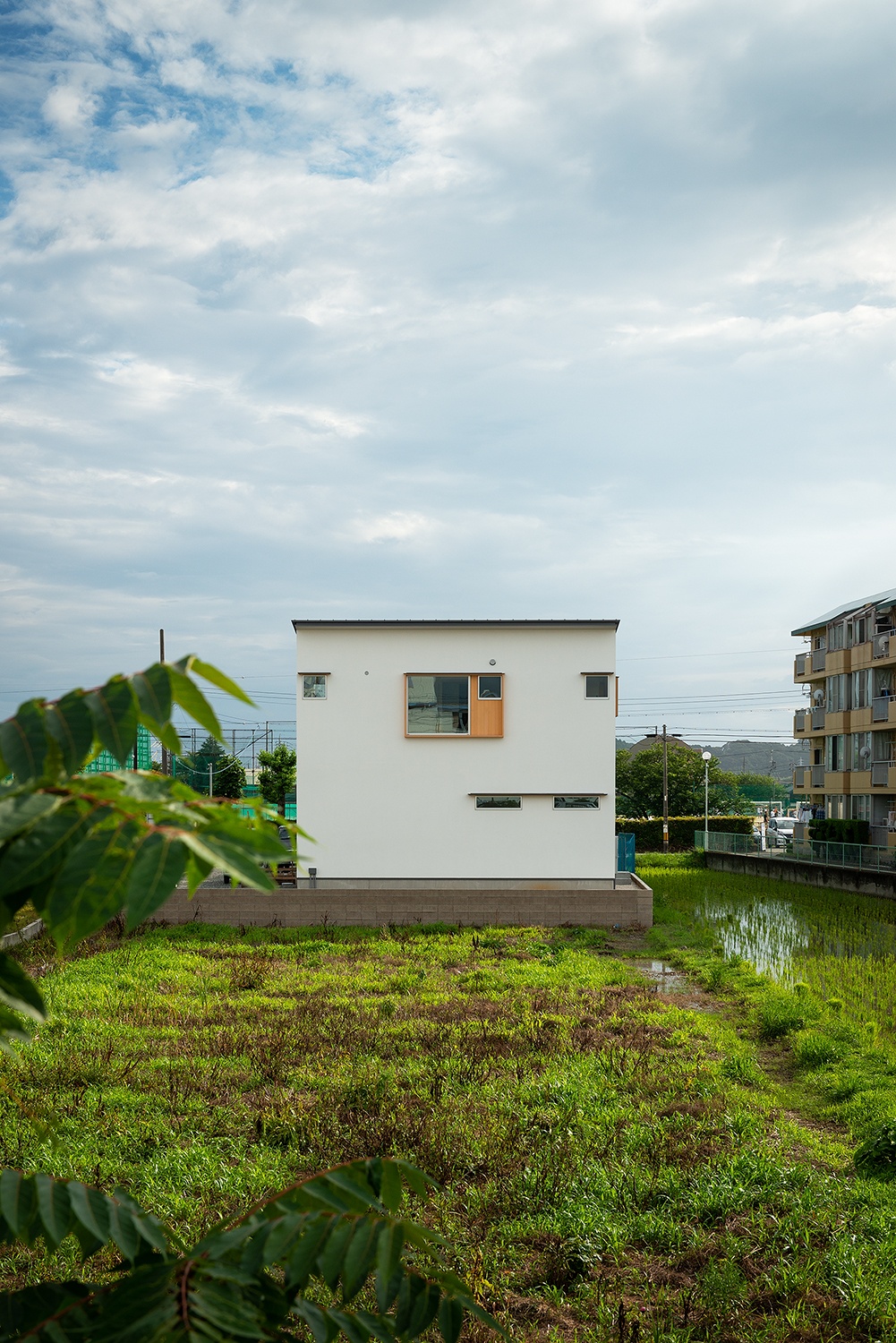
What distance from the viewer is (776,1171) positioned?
645 cm

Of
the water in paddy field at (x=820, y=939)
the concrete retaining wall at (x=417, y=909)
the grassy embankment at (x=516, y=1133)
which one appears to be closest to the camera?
the grassy embankment at (x=516, y=1133)

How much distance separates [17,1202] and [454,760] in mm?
19408

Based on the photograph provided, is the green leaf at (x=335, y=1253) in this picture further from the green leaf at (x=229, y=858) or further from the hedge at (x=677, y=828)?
the hedge at (x=677, y=828)

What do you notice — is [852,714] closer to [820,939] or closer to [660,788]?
[660,788]

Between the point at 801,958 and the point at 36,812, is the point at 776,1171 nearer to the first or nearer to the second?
the point at 36,812

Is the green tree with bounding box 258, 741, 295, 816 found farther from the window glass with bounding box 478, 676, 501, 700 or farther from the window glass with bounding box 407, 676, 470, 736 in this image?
the window glass with bounding box 478, 676, 501, 700

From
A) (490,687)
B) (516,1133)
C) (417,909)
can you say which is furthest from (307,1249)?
(490,687)

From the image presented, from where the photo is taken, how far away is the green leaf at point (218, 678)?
5.64 ft

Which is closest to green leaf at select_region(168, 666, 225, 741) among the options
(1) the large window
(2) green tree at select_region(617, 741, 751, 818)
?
(1) the large window

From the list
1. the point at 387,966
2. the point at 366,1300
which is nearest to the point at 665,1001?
the point at 387,966

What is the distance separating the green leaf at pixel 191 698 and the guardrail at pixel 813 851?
28.5 metres

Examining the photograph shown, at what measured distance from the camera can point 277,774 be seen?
46375 millimetres

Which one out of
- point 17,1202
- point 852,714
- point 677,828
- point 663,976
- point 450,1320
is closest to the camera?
point 17,1202

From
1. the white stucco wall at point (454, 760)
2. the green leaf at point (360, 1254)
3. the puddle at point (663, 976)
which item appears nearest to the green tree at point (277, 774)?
the white stucco wall at point (454, 760)
